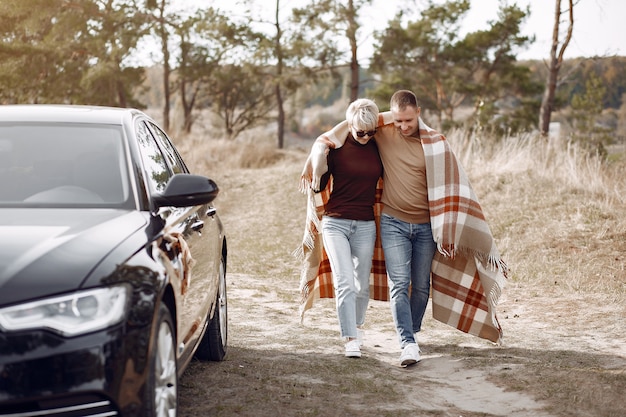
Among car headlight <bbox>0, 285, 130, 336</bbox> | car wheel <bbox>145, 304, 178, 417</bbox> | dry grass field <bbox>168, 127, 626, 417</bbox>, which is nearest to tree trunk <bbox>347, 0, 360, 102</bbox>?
dry grass field <bbox>168, 127, 626, 417</bbox>

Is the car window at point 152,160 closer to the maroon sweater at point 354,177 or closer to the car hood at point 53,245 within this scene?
the car hood at point 53,245

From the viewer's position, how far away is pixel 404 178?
6504 millimetres

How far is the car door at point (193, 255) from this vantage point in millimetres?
4150

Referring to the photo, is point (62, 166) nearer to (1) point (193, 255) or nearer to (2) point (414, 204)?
(1) point (193, 255)

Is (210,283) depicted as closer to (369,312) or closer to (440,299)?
(440,299)

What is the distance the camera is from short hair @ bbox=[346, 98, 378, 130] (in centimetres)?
631

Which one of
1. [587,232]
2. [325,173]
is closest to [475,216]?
[325,173]

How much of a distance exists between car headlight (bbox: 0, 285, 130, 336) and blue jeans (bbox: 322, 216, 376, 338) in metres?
3.53

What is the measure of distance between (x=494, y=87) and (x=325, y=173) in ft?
103

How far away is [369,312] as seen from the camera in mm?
8984

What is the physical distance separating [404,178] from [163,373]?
3.29 meters

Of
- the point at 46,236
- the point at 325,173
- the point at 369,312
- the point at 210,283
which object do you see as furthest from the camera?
the point at 369,312

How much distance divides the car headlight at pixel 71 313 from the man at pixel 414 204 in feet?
11.4

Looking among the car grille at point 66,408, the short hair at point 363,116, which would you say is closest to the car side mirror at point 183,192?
the car grille at point 66,408
